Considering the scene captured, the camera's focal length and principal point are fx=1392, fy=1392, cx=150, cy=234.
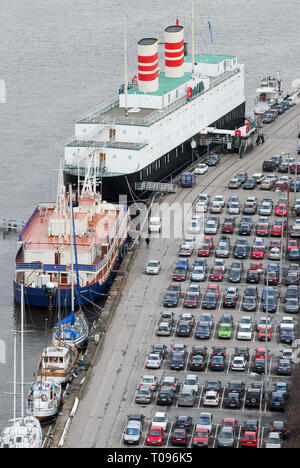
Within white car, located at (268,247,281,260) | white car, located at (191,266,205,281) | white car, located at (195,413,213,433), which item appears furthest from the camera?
white car, located at (268,247,281,260)

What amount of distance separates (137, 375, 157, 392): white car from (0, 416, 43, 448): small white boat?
9770 millimetres

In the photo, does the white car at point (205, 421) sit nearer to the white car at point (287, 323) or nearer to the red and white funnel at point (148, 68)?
the white car at point (287, 323)

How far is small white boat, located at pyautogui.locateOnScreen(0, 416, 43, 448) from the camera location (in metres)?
95.0

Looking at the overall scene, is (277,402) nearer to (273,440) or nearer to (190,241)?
(273,440)

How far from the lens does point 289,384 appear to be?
104 m

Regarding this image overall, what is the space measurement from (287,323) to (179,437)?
2202cm

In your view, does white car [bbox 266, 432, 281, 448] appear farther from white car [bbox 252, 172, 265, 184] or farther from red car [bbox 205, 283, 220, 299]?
white car [bbox 252, 172, 265, 184]

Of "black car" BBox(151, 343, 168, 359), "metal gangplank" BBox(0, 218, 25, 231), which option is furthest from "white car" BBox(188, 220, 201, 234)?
"black car" BBox(151, 343, 168, 359)

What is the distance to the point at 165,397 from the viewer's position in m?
101

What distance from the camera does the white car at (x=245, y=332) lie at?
4407 inches

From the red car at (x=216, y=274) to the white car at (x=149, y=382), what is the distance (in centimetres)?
2051
